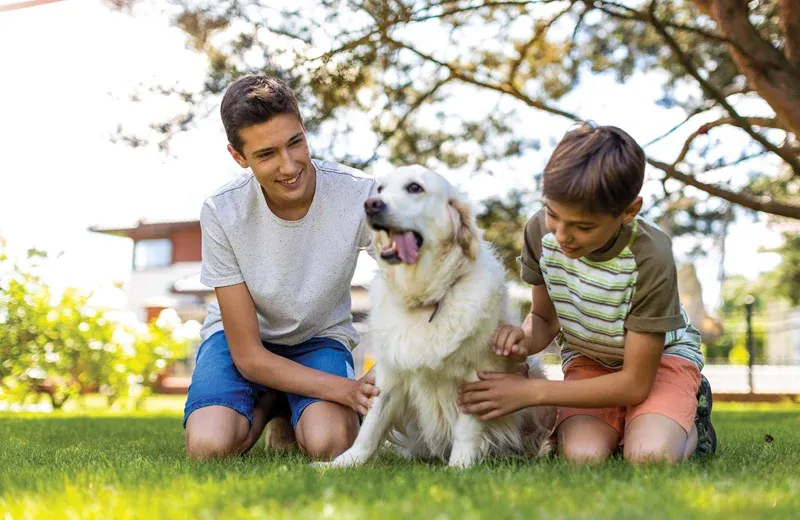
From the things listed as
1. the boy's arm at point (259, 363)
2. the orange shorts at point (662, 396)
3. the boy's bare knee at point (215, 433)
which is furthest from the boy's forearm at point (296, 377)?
the orange shorts at point (662, 396)

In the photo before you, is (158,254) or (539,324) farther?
(158,254)

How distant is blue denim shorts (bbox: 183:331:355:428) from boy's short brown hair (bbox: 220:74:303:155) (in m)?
1.01

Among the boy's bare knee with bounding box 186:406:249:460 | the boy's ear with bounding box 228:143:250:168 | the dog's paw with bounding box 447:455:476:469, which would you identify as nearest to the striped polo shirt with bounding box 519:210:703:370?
the dog's paw with bounding box 447:455:476:469

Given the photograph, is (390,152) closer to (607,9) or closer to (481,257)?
(607,9)

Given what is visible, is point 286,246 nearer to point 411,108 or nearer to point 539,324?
point 539,324

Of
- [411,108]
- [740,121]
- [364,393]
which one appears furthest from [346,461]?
[411,108]

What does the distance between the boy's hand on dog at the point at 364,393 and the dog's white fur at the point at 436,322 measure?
4 cm

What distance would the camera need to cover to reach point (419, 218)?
3.08m

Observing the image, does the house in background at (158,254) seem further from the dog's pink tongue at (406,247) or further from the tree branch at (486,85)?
the dog's pink tongue at (406,247)

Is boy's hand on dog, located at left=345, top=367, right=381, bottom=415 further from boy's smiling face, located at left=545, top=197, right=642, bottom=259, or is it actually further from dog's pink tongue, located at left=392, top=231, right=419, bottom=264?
boy's smiling face, located at left=545, top=197, right=642, bottom=259

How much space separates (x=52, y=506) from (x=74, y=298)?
274 inches

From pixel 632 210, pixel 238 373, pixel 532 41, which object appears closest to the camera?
pixel 632 210

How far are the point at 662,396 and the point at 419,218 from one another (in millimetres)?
1225

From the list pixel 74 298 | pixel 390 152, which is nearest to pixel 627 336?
pixel 390 152
